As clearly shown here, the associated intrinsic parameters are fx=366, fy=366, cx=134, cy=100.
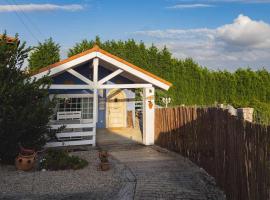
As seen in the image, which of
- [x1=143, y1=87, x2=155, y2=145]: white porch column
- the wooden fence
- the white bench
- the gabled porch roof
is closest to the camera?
the wooden fence

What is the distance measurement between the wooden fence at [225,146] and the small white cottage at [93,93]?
1.78m

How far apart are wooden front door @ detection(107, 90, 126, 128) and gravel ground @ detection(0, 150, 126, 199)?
32.8ft

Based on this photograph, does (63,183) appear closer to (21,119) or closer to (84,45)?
(21,119)

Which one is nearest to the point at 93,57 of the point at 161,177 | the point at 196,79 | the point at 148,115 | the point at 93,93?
the point at 93,93

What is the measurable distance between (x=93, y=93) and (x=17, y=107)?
197 inches

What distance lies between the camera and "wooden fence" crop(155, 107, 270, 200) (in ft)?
19.4

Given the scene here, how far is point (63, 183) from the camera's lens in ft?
29.7

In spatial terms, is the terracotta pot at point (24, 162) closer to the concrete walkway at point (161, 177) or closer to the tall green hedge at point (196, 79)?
the concrete walkway at point (161, 177)

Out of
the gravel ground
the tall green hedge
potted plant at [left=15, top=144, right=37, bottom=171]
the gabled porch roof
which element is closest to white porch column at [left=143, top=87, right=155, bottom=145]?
the gabled porch roof

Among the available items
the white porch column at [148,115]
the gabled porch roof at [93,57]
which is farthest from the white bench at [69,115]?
the white porch column at [148,115]

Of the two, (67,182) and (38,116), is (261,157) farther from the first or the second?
(38,116)

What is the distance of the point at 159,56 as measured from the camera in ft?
94.5

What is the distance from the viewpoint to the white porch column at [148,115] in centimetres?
1579

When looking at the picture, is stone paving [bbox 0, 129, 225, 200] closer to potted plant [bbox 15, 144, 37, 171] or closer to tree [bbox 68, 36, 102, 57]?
potted plant [bbox 15, 144, 37, 171]
